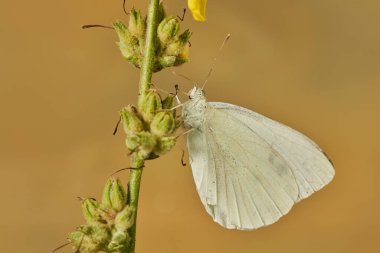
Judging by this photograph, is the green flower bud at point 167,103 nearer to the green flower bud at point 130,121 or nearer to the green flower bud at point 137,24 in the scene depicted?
the green flower bud at point 130,121

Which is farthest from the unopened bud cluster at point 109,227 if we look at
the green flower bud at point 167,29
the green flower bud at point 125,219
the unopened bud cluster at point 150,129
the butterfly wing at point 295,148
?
the butterfly wing at point 295,148

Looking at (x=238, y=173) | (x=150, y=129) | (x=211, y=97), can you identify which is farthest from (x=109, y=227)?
(x=211, y=97)

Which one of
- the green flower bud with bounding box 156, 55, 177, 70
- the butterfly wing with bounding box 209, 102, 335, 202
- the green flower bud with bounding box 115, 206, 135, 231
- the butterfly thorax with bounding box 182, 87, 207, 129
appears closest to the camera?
the green flower bud with bounding box 115, 206, 135, 231

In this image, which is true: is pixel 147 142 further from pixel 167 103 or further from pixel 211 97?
pixel 211 97

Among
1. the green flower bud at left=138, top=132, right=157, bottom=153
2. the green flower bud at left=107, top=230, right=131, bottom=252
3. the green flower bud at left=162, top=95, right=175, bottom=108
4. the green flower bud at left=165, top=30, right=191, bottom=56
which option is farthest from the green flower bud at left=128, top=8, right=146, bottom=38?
the green flower bud at left=107, top=230, right=131, bottom=252

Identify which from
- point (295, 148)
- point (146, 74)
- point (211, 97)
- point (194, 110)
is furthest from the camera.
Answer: point (211, 97)

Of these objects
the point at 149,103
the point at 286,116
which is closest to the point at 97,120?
the point at 286,116

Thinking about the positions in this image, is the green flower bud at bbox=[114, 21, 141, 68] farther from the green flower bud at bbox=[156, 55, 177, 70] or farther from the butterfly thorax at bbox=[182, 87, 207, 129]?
the butterfly thorax at bbox=[182, 87, 207, 129]
